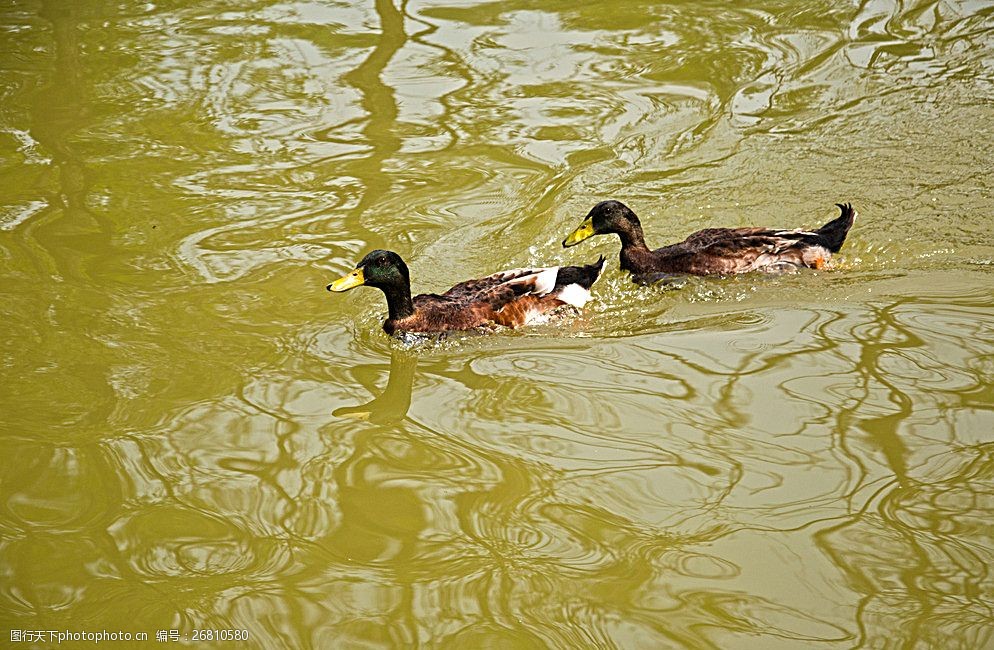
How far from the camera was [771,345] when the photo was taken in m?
6.41

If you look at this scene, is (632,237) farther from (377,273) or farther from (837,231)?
(377,273)

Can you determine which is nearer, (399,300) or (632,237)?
(399,300)

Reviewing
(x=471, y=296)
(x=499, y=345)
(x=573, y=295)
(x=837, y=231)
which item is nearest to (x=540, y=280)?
(x=573, y=295)

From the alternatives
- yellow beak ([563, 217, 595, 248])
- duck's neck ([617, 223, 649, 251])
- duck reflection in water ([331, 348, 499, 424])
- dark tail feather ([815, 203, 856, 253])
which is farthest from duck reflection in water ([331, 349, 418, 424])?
dark tail feather ([815, 203, 856, 253])

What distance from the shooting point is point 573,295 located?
716 cm

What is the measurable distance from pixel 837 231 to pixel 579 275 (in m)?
1.96

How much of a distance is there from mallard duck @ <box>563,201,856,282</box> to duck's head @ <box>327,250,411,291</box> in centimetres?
138

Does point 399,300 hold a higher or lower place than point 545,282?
lower

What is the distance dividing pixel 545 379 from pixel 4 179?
566 centimetres

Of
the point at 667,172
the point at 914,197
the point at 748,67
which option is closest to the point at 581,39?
the point at 748,67

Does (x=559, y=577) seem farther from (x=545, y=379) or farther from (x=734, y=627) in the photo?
(x=545, y=379)

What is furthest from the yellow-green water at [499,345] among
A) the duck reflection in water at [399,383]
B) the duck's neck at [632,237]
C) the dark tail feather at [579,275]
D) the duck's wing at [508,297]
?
the duck's neck at [632,237]

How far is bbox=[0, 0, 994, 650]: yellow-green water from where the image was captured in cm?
462

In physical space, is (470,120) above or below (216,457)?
above
